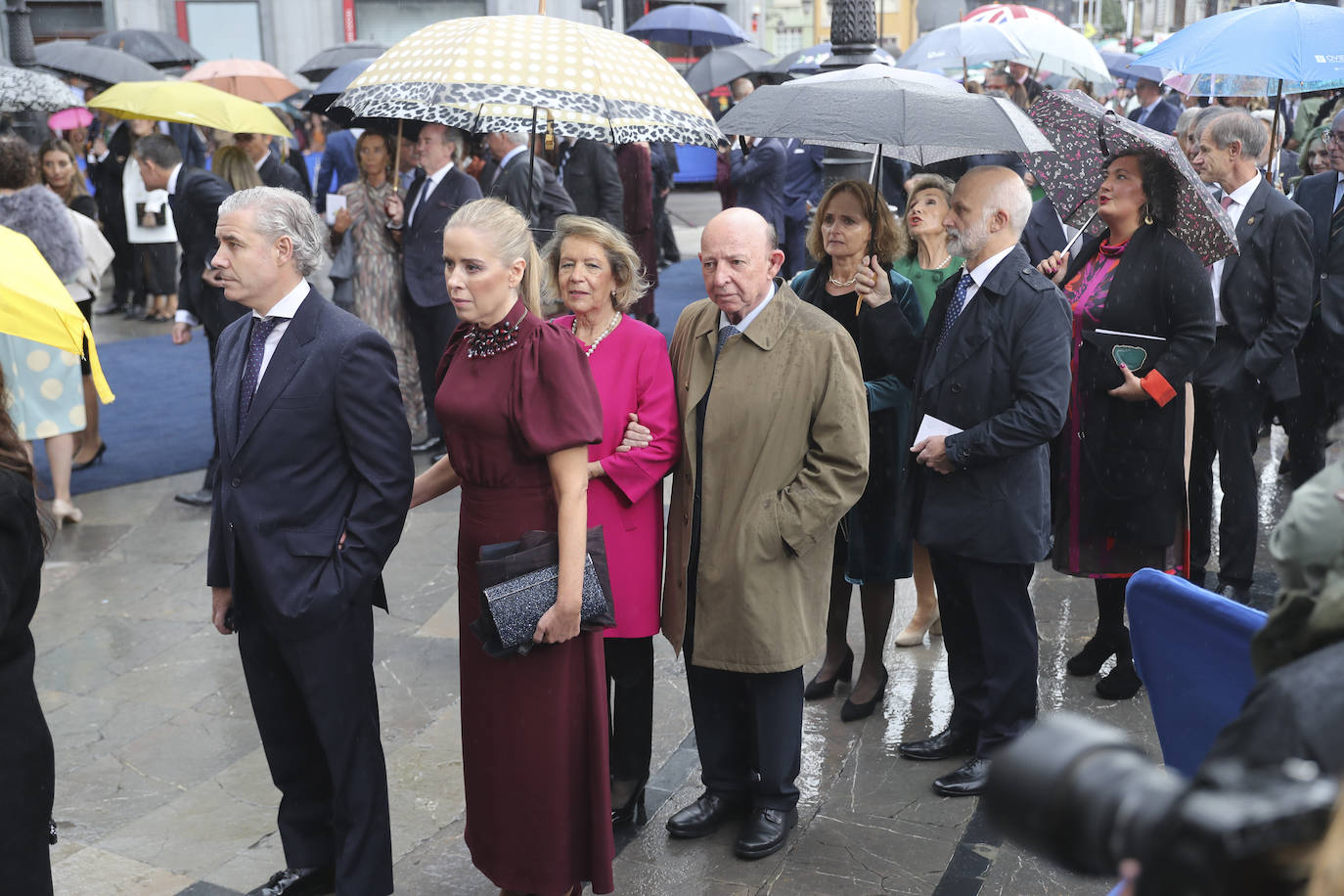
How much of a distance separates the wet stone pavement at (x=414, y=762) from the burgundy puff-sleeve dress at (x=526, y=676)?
352 millimetres

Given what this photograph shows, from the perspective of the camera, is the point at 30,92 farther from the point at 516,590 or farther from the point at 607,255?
the point at 516,590

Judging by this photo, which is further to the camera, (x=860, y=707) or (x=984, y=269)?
(x=860, y=707)

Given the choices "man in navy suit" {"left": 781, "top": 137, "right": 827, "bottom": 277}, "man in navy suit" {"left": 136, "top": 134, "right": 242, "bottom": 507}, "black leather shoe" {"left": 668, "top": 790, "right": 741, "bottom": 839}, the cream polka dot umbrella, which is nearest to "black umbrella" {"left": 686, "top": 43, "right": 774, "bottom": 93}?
"man in navy suit" {"left": 781, "top": 137, "right": 827, "bottom": 277}

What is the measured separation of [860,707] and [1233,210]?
2.60m

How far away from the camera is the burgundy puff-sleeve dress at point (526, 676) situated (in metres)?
3.25

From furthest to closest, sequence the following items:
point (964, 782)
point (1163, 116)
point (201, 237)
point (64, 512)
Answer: point (1163, 116)
point (64, 512)
point (201, 237)
point (964, 782)

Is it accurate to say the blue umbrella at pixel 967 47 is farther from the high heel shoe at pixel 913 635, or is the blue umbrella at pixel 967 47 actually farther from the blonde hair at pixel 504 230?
the blonde hair at pixel 504 230

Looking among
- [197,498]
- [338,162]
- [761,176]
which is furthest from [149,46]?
[197,498]

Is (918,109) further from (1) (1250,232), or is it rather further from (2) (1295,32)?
(2) (1295,32)

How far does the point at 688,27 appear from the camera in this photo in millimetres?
13609

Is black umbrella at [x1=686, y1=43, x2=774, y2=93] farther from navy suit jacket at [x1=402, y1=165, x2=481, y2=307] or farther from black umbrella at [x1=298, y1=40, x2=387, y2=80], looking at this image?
navy suit jacket at [x1=402, y1=165, x2=481, y2=307]

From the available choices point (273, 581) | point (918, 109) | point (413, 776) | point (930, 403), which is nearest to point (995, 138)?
point (918, 109)

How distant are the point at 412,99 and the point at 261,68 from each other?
8.34 meters

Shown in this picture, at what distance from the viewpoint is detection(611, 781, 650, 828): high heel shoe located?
13.0 ft
